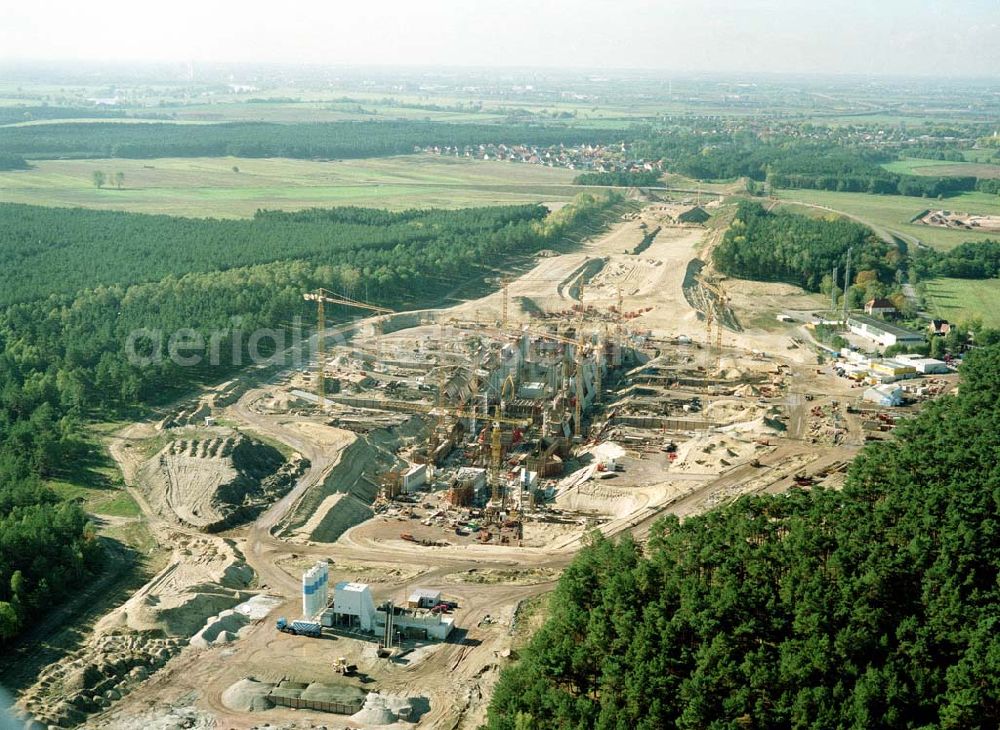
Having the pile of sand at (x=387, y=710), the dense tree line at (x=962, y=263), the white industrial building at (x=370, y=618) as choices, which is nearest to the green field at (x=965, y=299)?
the dense tree line at (x=962, y=263)

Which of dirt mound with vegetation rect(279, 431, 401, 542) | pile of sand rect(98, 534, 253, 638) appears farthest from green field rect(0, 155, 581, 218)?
pile of sand rect(98, 534, 253, 638)

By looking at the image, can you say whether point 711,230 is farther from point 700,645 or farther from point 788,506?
point 700,645

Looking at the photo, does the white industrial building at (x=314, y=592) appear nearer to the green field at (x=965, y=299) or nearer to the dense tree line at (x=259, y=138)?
the green field at (x=965, y=299)

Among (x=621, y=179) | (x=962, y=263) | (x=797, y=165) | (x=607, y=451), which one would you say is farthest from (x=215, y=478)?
(x=797, y=165)

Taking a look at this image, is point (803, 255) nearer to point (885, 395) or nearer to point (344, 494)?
point (885, 395)

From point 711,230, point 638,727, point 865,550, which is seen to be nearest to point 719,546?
point 865,550
